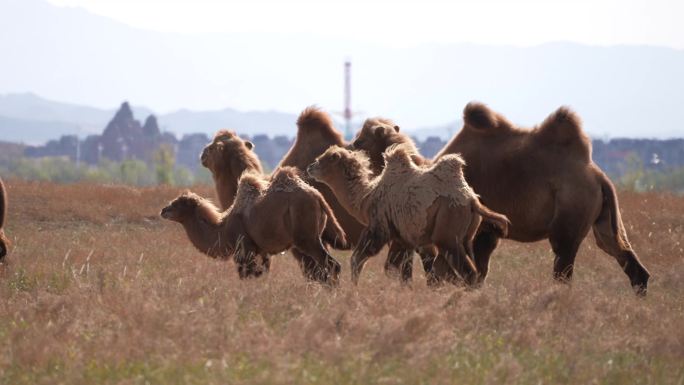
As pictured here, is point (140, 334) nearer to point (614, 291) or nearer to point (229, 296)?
point (229, 296)

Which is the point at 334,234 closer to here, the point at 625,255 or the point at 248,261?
the point at 248,261

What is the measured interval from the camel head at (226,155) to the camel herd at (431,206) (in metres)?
0.77

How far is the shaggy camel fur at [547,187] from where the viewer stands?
1137cm

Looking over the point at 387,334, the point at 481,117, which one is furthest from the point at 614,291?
the point at 387,334

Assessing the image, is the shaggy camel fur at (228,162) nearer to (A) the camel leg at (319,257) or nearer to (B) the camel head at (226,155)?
(B) the camel head at (226,155)

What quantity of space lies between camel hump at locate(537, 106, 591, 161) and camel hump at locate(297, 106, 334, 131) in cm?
256

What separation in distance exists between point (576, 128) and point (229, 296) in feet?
13.9

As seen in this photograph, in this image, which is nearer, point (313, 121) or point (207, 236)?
point (207, 236)

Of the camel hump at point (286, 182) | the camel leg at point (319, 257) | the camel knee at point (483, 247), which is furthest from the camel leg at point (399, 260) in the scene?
the camel hump at point (286, 182)

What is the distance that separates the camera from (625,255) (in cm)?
1170

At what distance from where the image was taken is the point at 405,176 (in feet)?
35.7

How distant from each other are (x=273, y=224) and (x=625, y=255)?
3.50 meters

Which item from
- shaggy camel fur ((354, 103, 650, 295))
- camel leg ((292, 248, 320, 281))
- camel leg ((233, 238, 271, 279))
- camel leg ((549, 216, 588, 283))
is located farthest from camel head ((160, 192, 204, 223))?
camel leg ((549, 216, 588, 283))

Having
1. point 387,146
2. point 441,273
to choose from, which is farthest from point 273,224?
point 387,146
